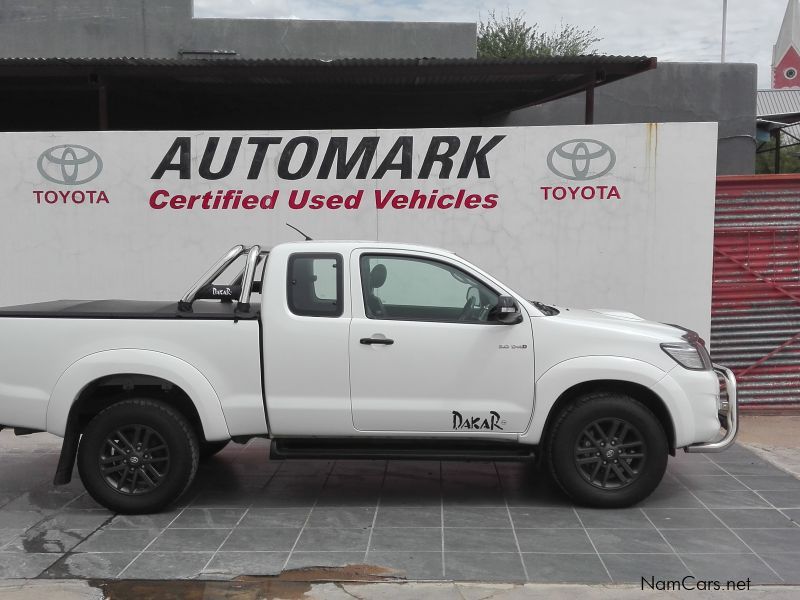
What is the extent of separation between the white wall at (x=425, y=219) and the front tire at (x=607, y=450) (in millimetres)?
3528

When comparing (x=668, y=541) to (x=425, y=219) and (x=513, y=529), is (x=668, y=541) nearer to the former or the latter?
(x=513, y=529)

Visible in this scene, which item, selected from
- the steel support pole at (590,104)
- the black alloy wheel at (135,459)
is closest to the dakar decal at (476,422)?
the black alloy wheel at (135,459)

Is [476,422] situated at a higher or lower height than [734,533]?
higher

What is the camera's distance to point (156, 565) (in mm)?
5281

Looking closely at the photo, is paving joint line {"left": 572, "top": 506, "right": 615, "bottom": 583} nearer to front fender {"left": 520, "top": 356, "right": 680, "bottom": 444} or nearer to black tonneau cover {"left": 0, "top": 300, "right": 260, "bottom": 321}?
front fender {"left": 520, "top": 356, "right": 680, "bottom": 444}

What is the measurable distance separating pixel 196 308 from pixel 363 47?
11.8m

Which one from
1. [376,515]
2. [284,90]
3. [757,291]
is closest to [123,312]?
[376,515]

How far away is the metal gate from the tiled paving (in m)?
2.27

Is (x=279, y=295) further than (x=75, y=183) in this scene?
No

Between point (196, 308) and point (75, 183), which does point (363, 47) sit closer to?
point (75, 183)

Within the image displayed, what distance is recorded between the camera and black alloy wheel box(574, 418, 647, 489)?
243 inches

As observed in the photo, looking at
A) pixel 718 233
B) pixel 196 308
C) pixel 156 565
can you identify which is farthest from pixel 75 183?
pixel 718 233

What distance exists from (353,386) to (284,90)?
920cm

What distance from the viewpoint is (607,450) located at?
20.3 feet
